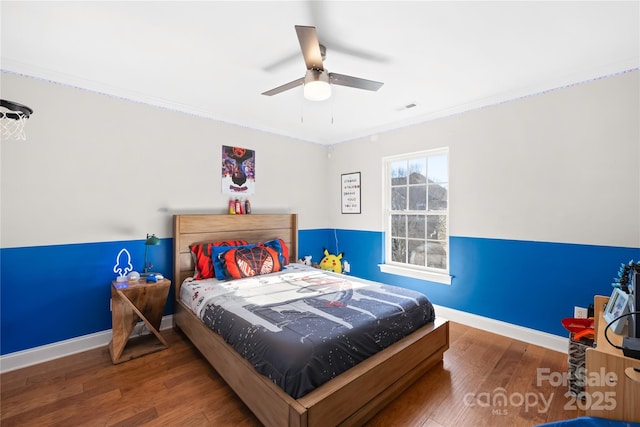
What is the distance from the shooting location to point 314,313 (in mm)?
2014

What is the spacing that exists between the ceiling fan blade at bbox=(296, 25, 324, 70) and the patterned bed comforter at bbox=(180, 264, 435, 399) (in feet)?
5.53

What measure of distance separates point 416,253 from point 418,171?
42.5 inches

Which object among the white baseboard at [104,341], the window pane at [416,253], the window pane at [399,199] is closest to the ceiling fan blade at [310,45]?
the window pane at [399,199]

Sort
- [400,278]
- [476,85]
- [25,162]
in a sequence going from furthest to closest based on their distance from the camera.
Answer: [400,278]
[476,85]
[25,162]

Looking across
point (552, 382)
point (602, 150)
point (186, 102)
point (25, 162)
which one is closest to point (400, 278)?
point (552, 382)

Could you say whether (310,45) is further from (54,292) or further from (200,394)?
(54,292)

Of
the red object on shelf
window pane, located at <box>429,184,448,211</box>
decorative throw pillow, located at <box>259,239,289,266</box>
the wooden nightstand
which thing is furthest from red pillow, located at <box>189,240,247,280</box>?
the red object on shelf

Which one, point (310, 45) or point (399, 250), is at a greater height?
point (310, 45)

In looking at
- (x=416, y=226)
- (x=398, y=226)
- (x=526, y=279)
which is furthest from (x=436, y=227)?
(x=526, y=279)

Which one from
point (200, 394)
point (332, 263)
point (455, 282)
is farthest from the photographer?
point (332, 263)

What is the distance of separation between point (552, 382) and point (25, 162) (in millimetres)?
4490

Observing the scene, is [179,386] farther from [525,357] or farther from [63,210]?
[525,357]

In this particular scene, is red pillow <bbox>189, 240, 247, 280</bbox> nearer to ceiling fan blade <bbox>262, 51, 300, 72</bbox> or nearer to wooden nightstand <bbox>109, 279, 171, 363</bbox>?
wooden nightstand <bbox>109, 279, 171, 363</bbox>

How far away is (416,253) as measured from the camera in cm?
372
